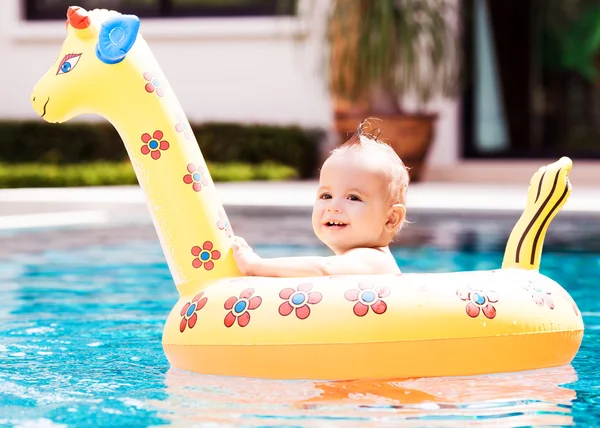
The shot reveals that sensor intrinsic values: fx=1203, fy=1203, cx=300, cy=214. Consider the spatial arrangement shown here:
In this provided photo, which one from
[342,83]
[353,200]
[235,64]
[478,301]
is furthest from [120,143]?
[478,301]

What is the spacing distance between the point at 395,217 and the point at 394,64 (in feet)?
31.0

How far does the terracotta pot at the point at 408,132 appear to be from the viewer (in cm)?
1307

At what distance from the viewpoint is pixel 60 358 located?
4254mm

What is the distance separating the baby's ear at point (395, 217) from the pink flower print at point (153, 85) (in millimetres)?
874

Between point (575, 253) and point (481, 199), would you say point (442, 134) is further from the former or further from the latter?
point (575, 253)

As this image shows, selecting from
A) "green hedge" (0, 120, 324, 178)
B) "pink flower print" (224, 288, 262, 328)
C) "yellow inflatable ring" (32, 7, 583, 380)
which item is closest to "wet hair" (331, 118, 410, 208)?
"yellow inflatable ring" (32, 7, 583, 380)

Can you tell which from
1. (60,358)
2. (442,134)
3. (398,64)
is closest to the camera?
(60,358)

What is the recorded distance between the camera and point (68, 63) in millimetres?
4043

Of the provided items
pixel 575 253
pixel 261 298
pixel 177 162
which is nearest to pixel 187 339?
pixel 261 298

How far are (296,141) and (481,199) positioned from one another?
12.8 ft

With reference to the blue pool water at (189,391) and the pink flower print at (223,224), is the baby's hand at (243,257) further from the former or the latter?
the blue pool water at (189,391)

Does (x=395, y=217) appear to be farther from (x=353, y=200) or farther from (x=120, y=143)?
(x=120, y=143)

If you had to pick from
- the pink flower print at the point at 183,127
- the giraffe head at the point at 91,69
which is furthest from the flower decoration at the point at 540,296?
the giraffe head at the point at 91,69

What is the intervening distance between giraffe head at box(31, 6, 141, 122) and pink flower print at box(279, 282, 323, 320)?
0.95 meters
